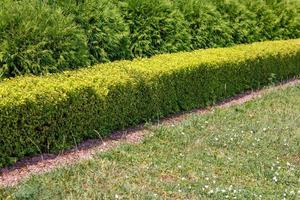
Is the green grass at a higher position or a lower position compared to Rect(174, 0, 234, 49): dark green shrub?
lower

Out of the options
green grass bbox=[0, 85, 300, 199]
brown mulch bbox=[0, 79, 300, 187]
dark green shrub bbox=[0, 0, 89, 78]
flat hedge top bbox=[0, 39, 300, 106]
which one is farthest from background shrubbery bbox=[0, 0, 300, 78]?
green grass bbox=[0, 85, 300, 199]

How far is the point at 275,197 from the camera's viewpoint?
470 cm

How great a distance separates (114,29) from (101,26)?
0.31m

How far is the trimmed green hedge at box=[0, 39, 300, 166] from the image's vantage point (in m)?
5.28

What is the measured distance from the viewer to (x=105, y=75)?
21.5 feet

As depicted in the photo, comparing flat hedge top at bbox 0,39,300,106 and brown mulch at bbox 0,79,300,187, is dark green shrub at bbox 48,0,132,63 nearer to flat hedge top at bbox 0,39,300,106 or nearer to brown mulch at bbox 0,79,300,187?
flat hedge top at bbox 0,39,300,106

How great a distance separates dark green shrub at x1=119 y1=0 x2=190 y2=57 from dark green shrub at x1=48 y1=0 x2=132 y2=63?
0.43 meters

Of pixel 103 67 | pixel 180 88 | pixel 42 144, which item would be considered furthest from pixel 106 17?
pixel 42 144

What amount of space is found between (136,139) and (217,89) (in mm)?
2779

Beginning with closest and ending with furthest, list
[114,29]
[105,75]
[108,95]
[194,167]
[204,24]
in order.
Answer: [194,167], [108,95], [105,75], [114,29], [204,24]

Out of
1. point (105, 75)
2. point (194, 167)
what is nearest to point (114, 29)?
point (105, 75)

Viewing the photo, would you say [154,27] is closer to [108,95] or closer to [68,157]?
[108,95]

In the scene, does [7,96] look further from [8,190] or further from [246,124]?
[246,124]

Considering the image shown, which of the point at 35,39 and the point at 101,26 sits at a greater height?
the point at 35,39
